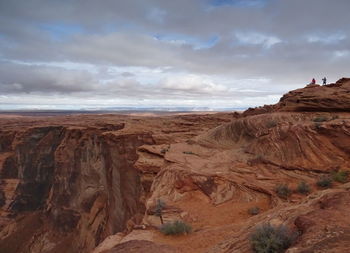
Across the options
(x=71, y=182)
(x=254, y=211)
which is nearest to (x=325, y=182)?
(x=254, y=211)

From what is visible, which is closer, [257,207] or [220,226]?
[220,226]

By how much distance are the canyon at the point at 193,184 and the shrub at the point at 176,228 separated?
19 centimetres

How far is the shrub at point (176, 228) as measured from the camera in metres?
8.80

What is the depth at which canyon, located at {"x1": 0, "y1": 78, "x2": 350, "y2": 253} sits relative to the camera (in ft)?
25.5

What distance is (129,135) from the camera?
26859 mm

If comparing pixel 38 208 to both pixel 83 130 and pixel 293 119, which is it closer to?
pixel 83 130

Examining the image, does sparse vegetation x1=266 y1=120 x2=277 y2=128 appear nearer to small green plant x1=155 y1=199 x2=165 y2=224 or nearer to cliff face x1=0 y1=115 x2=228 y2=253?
cliff face x1=0 y1=115 x2=228 y2=253

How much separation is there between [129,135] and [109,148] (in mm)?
3305

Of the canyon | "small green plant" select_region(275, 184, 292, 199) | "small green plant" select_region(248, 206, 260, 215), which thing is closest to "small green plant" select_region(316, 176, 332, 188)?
the canyon

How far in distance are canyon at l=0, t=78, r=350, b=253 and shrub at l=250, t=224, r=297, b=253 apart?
0.76ft

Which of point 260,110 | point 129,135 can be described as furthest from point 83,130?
point 260,110

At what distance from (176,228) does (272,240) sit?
3.98 m

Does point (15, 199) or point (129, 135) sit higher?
point (129, 135)

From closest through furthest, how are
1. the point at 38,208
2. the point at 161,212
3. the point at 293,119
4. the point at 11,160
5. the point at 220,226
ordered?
the point at 220,226 < the point at 161,212 < the point at 293,119 < the point at 38,208 < the point at 11,160
